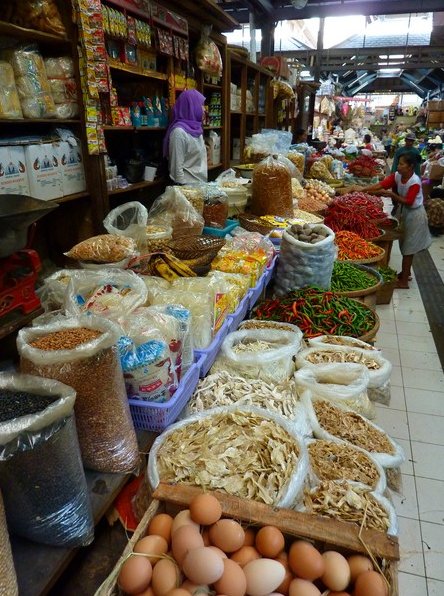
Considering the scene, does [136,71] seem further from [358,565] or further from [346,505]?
[358,565]

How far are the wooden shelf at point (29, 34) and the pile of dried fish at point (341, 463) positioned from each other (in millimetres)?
2549

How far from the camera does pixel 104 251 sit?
210cm

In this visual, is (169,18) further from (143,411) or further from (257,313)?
(143,411)

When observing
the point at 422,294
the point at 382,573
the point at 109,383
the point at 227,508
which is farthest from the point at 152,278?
the point at 422,294

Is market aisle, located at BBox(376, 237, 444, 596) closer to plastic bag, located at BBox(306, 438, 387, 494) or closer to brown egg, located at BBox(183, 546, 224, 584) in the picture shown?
plastic bag, located at BBox(306, 438, 387, 494)

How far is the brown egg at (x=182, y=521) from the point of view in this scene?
1.12m

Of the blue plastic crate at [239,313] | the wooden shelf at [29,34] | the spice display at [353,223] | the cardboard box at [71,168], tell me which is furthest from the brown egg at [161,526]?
the spice display at [353,223]

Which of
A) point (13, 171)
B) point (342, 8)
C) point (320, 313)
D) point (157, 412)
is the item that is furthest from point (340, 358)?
point (342, 8)

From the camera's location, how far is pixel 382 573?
1063 millimetres

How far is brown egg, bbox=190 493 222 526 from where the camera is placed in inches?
44.1

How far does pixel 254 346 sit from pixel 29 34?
212 cm

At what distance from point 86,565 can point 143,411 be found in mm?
518

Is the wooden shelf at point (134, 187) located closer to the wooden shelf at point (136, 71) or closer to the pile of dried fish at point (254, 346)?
the wooden shelf at point (136, 71)

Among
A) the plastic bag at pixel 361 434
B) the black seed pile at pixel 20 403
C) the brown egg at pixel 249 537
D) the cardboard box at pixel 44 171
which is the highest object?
the cardboard box at pixel 44 171
